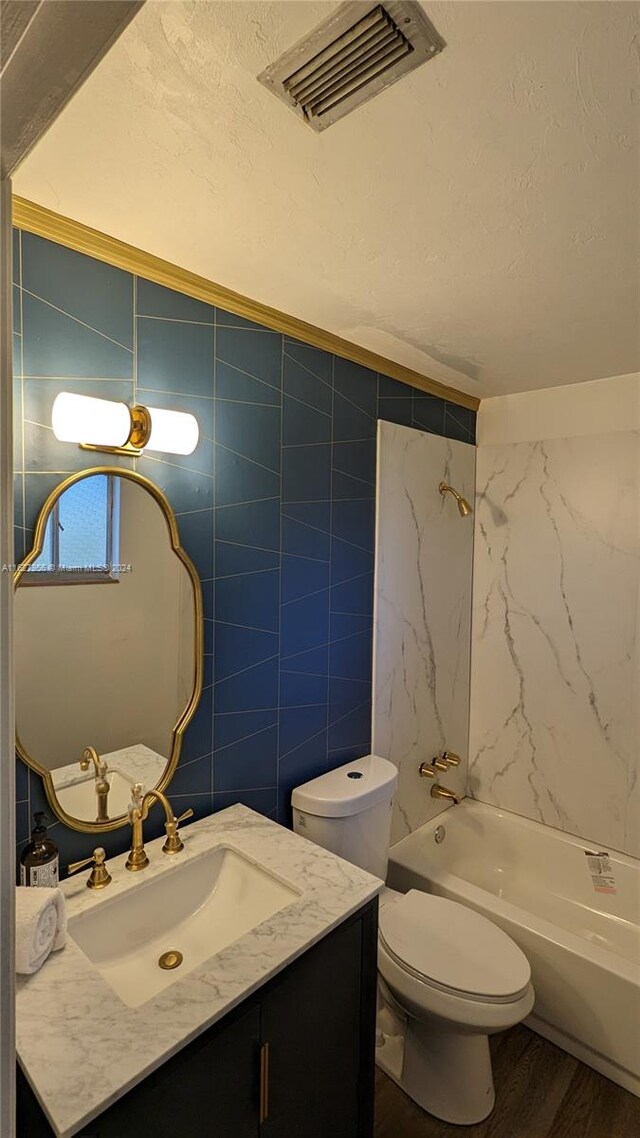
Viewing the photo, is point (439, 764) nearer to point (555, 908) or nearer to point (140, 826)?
point (555, 908)

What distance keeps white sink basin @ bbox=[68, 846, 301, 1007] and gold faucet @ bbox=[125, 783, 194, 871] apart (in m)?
0.06

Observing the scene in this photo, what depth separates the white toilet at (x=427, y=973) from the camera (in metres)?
1.59

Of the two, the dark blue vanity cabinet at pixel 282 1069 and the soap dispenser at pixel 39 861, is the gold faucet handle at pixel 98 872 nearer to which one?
the soap dispenser at pixel 39 861

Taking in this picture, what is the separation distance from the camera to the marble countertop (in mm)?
850

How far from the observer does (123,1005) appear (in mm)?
996

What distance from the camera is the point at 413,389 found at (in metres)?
2.36

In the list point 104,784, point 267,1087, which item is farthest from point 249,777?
point 267,1087

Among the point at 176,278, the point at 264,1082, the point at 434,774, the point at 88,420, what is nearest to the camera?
the point at 264,1082

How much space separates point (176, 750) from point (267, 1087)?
0.76 m

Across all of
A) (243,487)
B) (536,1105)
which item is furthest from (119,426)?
(536,1105)

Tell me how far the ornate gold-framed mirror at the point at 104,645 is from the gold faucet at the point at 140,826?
36mm

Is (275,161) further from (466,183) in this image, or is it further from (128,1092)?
(128,1092)

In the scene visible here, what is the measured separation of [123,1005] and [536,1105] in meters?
1.59

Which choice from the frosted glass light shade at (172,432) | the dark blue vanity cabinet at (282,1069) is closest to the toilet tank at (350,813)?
the dark blue vanity cabinet at (282,1069)
